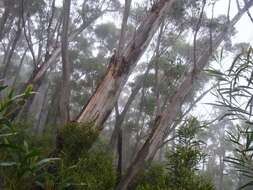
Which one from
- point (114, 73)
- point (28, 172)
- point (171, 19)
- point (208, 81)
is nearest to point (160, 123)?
point (114, 73)

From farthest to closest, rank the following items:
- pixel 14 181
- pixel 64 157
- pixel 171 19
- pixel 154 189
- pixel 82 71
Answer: pixel 82 71 → pixel 171 19 → pixel 64 157 → pixel 154 189 → pixel 14 181

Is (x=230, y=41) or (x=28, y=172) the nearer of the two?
(x=28, y=172)

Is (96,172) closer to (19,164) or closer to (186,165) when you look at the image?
(186,165)

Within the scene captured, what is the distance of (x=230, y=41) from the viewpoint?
45.8 feet

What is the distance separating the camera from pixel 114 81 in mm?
5641

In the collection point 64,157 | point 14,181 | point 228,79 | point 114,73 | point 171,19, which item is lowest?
point 14,181

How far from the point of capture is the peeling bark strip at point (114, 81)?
5.47 m

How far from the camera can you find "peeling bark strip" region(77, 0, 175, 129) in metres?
5.47

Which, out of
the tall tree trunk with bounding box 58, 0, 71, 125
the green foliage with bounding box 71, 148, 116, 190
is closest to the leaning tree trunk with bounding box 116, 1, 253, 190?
the green foliage with bounding box 71, 148, 116, 190

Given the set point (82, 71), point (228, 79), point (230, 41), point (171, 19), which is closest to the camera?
point (228, 79)

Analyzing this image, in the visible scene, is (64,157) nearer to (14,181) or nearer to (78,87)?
(14,181)

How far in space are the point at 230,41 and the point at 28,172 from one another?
11.7 meters

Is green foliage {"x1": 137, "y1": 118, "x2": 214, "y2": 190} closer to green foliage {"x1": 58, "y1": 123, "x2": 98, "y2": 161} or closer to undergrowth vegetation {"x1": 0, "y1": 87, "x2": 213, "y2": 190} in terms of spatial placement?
undergrowth vegetation {"x1": 0, "y1": 87, "x2": 213, "y2": 190}

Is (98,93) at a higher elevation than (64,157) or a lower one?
higher
